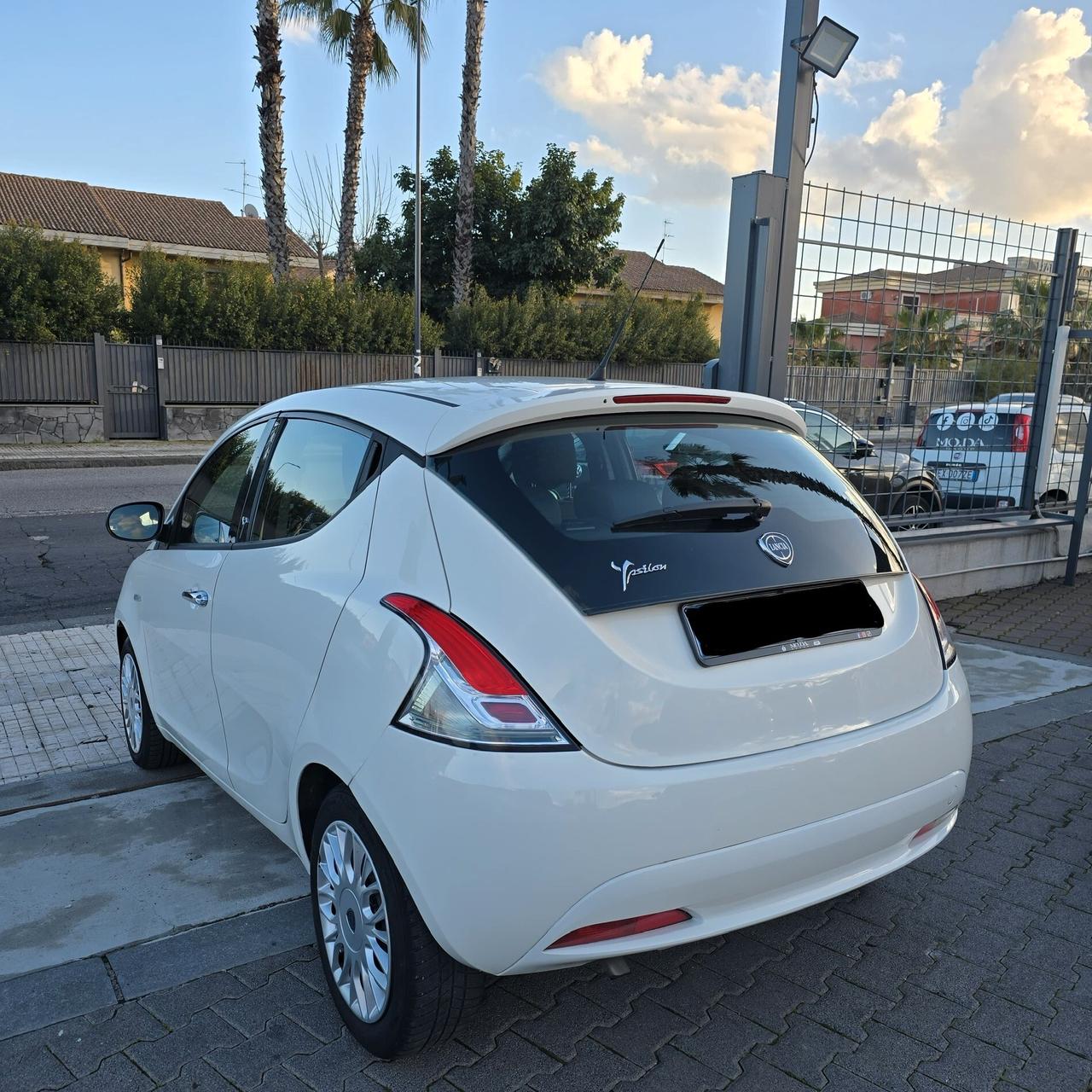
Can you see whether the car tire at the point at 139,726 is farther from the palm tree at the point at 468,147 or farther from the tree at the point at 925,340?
the palm tree at the point at 468,147

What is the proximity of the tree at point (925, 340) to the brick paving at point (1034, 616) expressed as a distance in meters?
1.82

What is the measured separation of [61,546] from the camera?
9227mm

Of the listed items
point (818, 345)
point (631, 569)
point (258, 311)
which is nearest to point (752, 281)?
point (818, 345)

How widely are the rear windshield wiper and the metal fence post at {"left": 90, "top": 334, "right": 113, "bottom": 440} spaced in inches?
827

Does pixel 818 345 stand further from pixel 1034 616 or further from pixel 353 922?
pixel 353 922

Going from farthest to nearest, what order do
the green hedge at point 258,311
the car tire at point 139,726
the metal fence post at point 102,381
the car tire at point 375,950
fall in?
the green hedge at point 258,311 → the metal fence post at point 102,381 → the car tire at point 139,726 → the car tire at point 375,950

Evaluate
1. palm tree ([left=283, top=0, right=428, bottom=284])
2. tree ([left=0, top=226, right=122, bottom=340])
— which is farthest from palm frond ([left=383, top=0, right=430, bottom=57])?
tree ([left=0, top=226, right=122, bottom=340])

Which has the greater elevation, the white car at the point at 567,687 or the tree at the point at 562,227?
the tree at the point at 562,227

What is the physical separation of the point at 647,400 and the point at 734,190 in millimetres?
3768

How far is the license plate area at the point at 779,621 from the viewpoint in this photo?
88.0 inches

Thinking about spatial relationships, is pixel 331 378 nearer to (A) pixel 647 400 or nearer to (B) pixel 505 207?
(B) pixel 505 207

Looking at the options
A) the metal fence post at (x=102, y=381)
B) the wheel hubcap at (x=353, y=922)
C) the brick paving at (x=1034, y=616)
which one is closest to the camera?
the wheel hubcap at (x=353, y=922)

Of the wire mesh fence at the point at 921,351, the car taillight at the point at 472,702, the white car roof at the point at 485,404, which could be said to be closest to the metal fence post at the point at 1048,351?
the wire mesh fence at the point at 921,351

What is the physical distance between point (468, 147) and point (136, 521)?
24.9 metres
